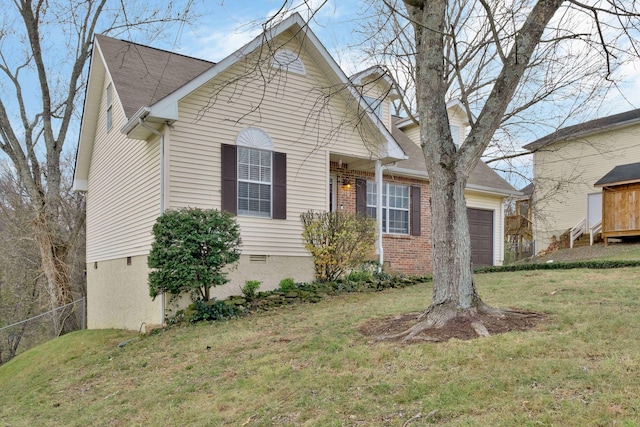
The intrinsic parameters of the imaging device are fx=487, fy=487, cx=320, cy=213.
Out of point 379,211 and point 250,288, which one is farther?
point 379,211

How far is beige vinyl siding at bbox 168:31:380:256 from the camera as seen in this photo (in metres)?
9.66

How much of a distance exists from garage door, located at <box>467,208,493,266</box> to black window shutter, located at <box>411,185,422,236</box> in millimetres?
2531

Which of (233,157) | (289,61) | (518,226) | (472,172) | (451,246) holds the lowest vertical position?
(451,246)

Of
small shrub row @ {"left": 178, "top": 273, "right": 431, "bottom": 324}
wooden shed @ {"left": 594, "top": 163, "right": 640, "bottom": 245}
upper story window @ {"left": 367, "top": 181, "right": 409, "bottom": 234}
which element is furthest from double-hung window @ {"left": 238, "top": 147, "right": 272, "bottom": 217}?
wooden shed @ {"left": 594, "top": 163, "right": 640, "bottom": 245}

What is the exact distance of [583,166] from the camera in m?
21.6

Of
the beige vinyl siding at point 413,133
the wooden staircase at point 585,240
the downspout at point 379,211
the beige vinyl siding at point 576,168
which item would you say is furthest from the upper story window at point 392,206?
the wooden staircase at point 585,240

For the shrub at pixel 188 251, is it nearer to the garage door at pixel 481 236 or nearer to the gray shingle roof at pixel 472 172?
the gray shingle roof at pixel 472 172

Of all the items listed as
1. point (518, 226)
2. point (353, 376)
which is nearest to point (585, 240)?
point (518, 226)

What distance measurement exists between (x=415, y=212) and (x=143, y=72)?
831 centimetres

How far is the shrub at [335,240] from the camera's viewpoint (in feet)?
34.4

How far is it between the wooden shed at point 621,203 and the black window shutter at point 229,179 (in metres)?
14.4

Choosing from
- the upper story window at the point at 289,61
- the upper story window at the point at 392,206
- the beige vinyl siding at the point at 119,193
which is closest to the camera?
the beige vinyl siding at the point at 119,193

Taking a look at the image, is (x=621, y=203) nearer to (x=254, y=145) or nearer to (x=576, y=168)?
(x=576, y=168)

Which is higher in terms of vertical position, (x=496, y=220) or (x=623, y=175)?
(x=623, y=175)
